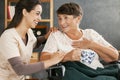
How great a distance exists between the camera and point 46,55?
2498mm

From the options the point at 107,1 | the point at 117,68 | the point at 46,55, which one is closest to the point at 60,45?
the point at 46,55

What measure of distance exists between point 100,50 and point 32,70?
27.2 inches

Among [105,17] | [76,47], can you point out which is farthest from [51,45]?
[105,17]

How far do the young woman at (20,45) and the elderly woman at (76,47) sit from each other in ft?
0.46

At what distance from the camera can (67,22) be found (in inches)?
103

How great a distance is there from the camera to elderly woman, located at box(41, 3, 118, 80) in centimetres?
241

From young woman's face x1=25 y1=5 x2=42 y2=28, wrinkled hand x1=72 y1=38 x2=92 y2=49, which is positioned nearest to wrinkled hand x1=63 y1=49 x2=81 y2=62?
wrinkled hand x1=72 y1=38 x2=92 y2=49

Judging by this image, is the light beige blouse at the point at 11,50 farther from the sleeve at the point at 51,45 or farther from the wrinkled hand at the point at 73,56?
the wrinkled hand at the point at 73,56

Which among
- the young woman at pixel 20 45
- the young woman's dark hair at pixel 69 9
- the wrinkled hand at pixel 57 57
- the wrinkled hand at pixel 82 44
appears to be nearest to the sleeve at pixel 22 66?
the young woman at pixel 20 45

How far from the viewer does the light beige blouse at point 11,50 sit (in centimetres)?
229

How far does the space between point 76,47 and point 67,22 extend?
0.24m

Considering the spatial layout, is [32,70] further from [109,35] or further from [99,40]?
[109,35]

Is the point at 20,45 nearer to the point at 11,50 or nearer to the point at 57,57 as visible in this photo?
the point at 11,50

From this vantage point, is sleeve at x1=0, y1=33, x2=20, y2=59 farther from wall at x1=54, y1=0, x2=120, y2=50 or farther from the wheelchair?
wall at x1=54, y1=0, x2=120, y2=50
